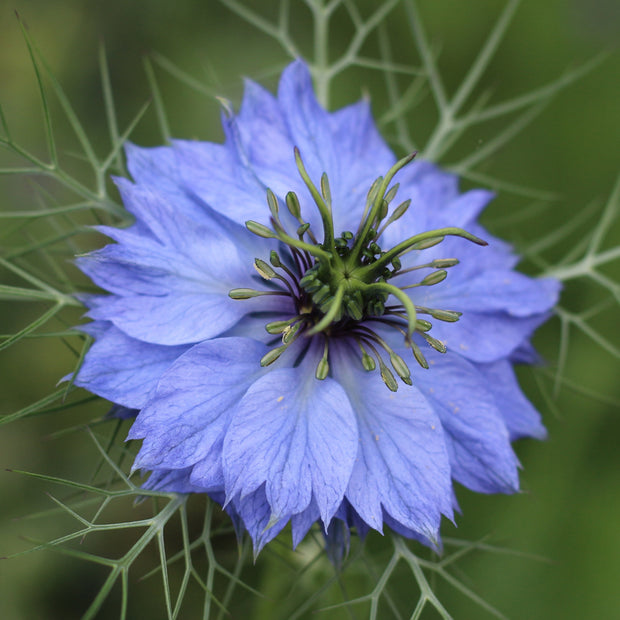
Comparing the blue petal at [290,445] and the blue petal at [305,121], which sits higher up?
the blue petal at [305,121]

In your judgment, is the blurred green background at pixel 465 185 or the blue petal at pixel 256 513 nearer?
the blue petal at pixel 256 513

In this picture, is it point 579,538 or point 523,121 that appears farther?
point 579,538

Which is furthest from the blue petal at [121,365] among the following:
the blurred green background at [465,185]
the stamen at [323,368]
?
the blurred green background at [465,185]

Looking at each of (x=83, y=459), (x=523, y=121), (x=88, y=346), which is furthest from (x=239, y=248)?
(x=83, y=459)

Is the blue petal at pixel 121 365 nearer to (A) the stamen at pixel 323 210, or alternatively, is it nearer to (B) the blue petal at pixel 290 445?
(B) the blue petal at pixel 290 445

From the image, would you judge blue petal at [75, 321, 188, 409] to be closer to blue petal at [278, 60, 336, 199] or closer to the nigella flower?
the nigella flower

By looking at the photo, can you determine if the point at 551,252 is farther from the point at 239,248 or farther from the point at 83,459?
the point at 83,459

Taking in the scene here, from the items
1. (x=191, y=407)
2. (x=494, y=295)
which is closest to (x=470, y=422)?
(x=494, y=295)

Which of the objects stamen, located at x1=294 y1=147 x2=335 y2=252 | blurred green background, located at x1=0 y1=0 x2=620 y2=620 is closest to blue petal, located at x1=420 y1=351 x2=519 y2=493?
stamen, located at x1=294 y1=147 x2=335 y2=252
